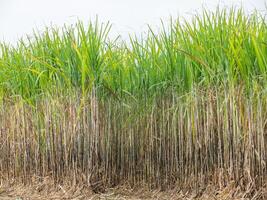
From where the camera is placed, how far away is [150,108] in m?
4.91

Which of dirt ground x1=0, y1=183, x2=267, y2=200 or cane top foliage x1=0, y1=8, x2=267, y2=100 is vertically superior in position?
cane top foliage x1=0, y1=8, x2=267, y2=100

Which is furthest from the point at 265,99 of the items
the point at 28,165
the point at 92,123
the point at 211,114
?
the point at 28,165

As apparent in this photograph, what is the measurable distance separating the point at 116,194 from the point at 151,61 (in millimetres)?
1276

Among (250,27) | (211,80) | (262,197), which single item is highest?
(250,27)

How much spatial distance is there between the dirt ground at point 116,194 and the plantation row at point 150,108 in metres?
0.07

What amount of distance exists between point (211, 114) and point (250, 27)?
0.80 meters

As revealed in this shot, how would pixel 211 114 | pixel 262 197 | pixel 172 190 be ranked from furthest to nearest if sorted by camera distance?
1. pixel 172 190
2. pixel 211 114
3. pixel 262 197

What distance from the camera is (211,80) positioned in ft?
14.2

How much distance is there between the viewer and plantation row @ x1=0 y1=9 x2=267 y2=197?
412cm

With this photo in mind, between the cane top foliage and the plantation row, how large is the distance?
0.4 inches

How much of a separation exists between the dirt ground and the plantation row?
66mm

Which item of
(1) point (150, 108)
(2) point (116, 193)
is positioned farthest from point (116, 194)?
(1) point (150, 108)

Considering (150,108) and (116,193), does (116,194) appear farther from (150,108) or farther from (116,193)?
(150,108)

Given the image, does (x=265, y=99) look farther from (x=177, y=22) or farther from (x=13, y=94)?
(x=13, y=94)
